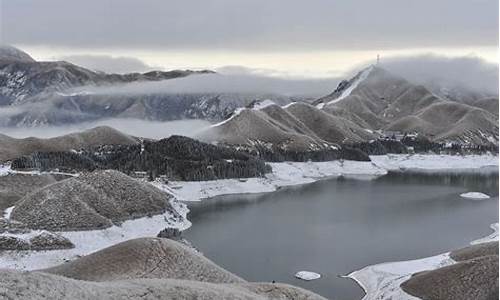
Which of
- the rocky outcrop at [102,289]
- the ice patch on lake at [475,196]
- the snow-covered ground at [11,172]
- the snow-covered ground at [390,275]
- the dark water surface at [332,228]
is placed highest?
the rocky outcrop at [102,289]

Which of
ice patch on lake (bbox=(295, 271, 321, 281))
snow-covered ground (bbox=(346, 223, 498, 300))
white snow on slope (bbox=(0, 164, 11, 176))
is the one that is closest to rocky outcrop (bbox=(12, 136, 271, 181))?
white snow on slope (bbox=(0, 164, 11, 176))

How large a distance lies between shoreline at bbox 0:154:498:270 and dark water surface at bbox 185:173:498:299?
4321 mm

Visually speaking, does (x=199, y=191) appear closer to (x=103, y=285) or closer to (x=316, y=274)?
(x=316, y=274)

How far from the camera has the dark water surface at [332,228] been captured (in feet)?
214

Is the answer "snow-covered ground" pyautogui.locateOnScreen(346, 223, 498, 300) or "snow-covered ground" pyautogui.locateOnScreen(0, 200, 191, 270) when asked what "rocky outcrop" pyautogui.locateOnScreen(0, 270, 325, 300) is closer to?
"snow-covered ground" pyautogui.locateOnScreen(346, 223, 498, 300)

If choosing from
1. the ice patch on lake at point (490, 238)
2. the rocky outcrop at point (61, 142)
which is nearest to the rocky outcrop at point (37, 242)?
the ice patch on lake at point (490, 238)

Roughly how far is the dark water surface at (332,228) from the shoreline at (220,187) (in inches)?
170

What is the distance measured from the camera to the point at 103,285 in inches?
1377

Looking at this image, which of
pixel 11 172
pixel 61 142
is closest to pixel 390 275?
pixel 11 172

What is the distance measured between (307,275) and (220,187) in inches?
2476

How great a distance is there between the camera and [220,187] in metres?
122

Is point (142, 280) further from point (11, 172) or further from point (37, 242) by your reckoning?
point (11, 172)

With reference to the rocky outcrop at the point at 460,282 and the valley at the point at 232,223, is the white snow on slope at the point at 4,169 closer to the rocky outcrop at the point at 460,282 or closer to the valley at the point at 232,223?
the valley at the point at 232,223

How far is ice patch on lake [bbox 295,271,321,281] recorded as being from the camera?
197ft
